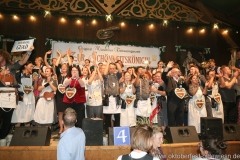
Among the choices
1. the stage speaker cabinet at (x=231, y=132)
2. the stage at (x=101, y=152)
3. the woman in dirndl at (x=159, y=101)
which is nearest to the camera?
the stage at (x=101, y=152)

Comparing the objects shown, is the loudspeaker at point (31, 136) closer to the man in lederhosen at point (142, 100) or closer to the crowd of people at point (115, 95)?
the crowd of people at point (115, 95)

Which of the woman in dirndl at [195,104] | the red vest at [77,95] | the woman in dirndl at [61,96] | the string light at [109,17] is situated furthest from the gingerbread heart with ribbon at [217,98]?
the string light at [109,17]

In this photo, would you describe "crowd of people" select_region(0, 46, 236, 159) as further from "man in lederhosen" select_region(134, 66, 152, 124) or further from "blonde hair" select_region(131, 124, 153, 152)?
"blonde hair" select_region(131, 124, 153, 152)

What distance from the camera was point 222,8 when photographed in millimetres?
9250

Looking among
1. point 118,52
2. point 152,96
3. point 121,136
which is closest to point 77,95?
point 121,136

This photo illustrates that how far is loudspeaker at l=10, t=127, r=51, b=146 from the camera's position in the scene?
345 centimetres

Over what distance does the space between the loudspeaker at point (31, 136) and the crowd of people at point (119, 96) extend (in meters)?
1.00

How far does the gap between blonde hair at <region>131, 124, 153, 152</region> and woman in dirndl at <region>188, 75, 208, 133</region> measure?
3.47m

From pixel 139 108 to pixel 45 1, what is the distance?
19.6 feet

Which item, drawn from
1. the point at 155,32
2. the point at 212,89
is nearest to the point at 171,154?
the point at 212,89

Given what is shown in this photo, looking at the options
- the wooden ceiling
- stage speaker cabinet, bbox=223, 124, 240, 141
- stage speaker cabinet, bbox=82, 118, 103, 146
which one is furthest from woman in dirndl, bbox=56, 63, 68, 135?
the wooden ceiling

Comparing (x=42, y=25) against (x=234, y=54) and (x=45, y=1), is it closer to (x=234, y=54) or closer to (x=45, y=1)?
(x=45, y=1)

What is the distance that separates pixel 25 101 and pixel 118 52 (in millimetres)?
4586

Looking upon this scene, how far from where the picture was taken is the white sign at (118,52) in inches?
315
